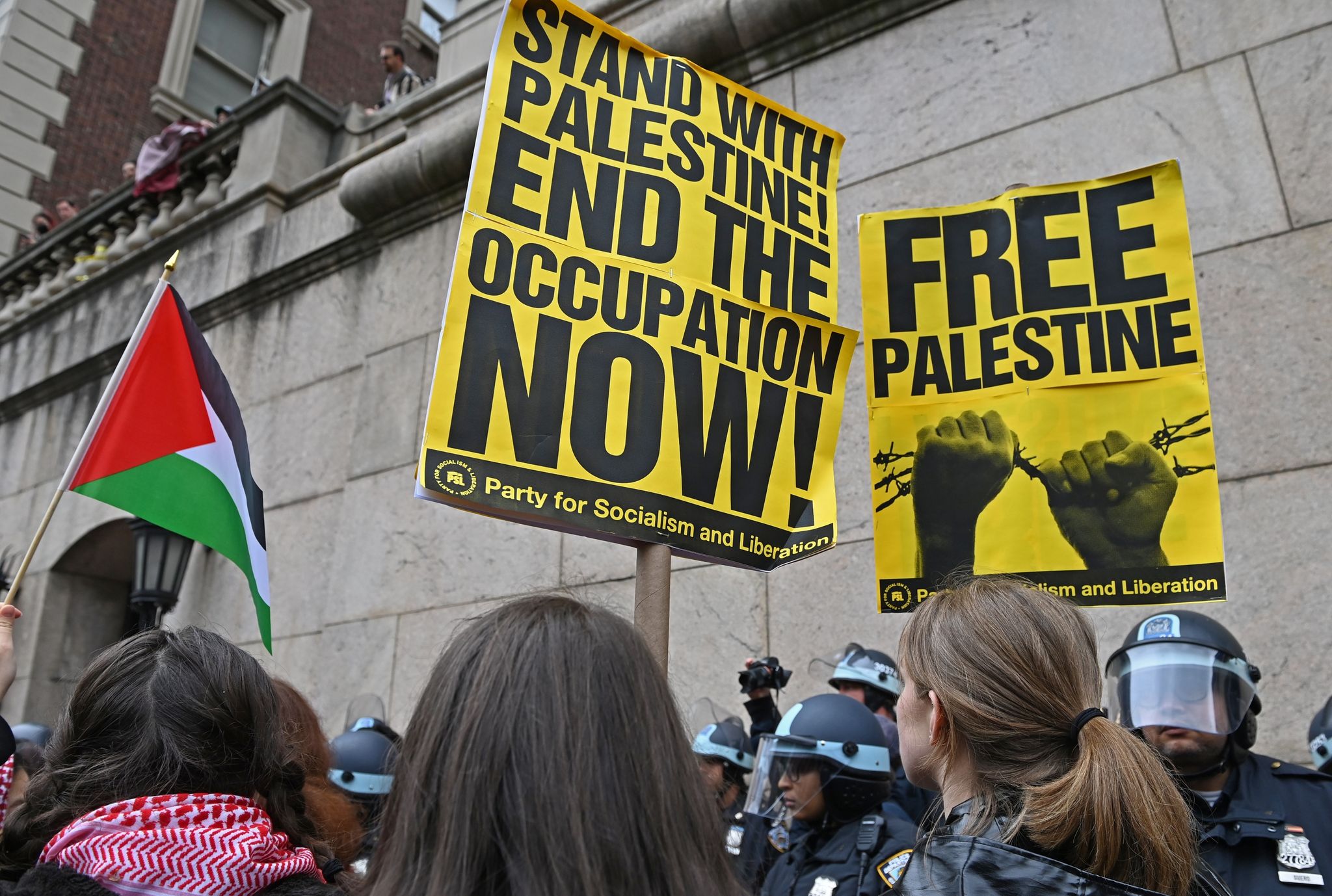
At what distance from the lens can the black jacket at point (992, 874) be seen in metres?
1.62

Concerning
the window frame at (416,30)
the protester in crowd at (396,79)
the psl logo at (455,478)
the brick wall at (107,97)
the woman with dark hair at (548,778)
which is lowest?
the woman with dark hair at (548,778)

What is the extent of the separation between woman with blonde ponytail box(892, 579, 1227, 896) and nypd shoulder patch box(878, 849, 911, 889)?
3.91 feet

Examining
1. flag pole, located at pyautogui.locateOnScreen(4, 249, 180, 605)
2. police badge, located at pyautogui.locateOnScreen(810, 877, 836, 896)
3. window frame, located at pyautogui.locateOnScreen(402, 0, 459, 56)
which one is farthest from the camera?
window frame, located at pyautogui.locateOnScreen(402, 0, 459, 56)

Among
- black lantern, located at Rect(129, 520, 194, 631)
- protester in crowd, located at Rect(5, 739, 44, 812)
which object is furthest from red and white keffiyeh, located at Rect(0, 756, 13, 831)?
black lantern, located at Rect(129, 520, 194, 631)

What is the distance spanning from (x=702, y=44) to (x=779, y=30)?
47cm

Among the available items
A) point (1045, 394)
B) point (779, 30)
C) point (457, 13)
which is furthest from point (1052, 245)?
point (457, 13)

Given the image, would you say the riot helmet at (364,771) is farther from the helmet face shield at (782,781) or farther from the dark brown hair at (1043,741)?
the dark brown hair at (1043,741)

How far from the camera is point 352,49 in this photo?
17156mm

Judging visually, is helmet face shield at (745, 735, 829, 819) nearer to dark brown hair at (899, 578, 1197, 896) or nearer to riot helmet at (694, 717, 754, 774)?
riot helmet at (694, 717, 754, 774)

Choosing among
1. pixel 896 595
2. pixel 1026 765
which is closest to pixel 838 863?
pixel 896 595

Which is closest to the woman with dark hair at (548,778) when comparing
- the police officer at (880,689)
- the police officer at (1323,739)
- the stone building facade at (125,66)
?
the police officer at (1323,739)

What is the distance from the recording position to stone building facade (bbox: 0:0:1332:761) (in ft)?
14.1

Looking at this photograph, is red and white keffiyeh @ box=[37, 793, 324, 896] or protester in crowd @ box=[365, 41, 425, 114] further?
protester in crowd @ box=[365, 41, 425, 114]

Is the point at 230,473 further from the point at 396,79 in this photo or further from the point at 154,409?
the point at 396,79
